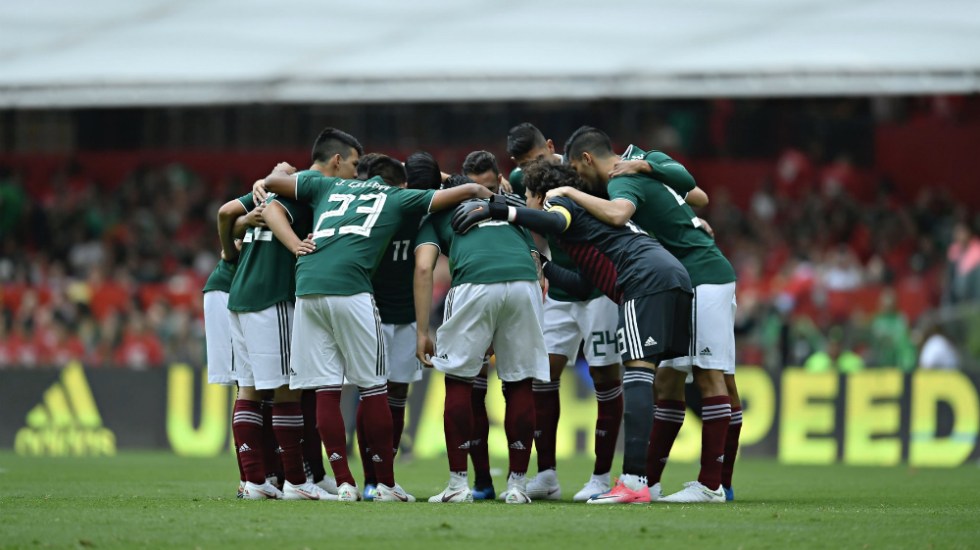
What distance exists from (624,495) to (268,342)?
7.57 feet

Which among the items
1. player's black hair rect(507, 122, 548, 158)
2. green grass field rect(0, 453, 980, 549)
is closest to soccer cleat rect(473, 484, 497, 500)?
green grass field rect(0, 453, 980, 549)

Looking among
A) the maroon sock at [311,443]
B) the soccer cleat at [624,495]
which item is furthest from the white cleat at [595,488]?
the maroon sock at [311,443]

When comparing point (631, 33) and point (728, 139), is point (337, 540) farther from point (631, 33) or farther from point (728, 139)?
point (728, 139)

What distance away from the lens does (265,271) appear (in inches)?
340

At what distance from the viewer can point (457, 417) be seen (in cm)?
818

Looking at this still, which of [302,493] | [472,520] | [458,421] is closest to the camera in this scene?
[472,520]

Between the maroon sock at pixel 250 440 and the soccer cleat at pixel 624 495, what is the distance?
6.67 ft

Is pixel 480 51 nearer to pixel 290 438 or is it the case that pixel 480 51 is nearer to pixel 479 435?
pixel 479 435

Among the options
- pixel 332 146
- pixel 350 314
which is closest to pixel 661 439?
pixel 350 314

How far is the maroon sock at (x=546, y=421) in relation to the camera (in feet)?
29.7

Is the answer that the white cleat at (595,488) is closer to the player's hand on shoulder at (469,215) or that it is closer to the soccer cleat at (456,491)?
the soccer cleat at (456,491)

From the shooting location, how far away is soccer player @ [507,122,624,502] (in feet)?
29.6

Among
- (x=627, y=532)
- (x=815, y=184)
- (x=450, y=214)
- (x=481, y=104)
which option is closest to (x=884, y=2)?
(x=815, y=184)

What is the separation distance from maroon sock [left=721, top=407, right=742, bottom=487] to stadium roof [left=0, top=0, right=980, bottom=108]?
1078cm
